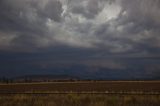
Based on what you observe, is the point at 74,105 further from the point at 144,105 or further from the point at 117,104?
the point at 144,105

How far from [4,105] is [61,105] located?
4845 mm

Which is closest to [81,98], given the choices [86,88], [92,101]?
[92,101]

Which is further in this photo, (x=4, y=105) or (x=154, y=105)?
(x=4, y=105)

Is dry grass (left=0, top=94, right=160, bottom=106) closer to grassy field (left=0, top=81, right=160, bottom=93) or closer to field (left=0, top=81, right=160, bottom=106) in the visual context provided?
field (left=0, top=81, right=160, bottom=106)

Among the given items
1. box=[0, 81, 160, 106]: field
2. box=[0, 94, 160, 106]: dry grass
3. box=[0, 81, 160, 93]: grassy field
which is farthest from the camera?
box=[0, 81, 160, 93]: grassy field

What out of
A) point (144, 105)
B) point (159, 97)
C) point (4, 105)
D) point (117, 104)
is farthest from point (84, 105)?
point (159, 97)

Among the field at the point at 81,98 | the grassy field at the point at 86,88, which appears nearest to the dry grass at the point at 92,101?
the field at the point at 81,98

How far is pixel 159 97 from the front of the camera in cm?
2891

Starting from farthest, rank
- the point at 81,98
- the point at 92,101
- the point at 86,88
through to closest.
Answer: the point at 86,88 < the point at 81,98 < the point at 92,101

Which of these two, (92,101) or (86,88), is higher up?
(86,88)

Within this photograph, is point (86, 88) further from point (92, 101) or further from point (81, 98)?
point (92, 101)

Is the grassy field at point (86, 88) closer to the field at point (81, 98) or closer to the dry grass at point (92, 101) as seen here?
the field at point (81, 98)

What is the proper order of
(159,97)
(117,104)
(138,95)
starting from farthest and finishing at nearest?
(138,95) < (159,97) < (117,104)

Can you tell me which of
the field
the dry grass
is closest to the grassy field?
the field
